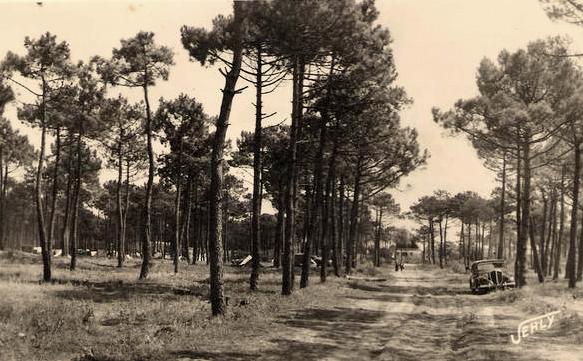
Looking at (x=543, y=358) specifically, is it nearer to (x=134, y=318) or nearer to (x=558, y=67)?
(x=134, y=318)

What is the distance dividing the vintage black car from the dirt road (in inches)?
251

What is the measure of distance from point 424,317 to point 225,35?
34.7 ft

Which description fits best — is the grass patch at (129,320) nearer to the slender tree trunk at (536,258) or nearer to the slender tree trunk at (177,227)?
the slender tree trunk at (177,227)

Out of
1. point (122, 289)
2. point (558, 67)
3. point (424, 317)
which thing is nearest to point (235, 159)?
point (122, 289)

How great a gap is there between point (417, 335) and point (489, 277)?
50.7 feet

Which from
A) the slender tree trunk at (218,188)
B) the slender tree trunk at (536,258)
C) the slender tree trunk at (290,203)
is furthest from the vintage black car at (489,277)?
the slender tree trunk at (218,188)

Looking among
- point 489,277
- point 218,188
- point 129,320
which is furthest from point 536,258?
point 129,320

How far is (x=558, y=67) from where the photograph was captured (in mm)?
24391

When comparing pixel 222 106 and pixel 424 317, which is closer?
pixel 222 106

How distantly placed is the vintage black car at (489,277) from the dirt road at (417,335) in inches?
251

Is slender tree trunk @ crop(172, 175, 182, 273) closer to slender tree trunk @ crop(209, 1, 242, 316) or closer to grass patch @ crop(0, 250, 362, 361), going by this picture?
grass patch @ crop(0, 250, 362, 361)

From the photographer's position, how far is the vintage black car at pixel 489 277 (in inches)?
1064

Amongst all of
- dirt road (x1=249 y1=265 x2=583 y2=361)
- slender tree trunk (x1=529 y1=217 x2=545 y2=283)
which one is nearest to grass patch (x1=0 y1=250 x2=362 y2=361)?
dirt road (x1=249 y1=265 x2=583 y2=361)

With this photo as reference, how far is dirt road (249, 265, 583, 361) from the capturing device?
1071cm
